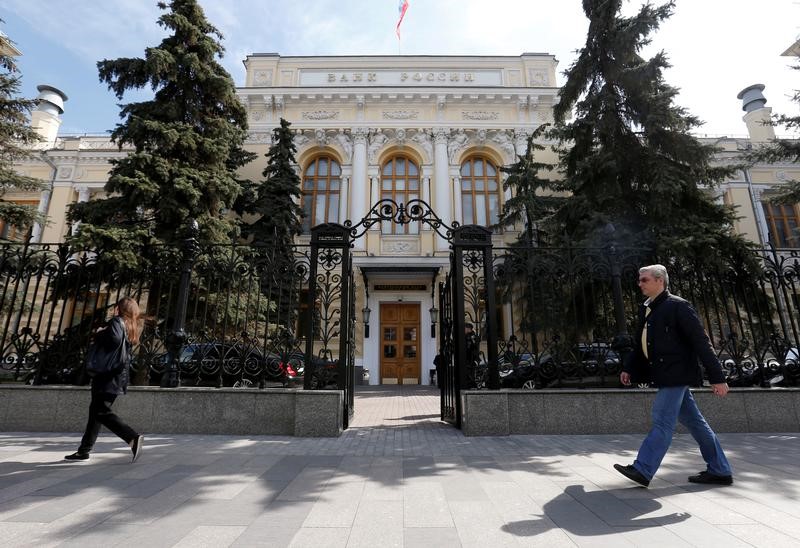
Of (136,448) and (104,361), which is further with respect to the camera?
(104,361)

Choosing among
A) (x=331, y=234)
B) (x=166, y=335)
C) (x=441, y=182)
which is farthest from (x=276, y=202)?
(x=166, y=335)

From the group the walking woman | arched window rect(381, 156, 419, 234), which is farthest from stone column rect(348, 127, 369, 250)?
the walking woman

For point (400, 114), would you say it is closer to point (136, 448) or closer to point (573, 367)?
point (573, 367)

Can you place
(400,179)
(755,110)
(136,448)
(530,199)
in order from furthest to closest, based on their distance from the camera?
(755,110)
(400,179)
(530,199)
(136,448)

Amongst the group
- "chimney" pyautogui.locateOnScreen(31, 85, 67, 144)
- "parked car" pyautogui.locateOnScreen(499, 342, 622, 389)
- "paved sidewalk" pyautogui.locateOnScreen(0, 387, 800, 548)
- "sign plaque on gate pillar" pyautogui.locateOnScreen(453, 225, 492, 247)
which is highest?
"chimney" pyautogui.locateOnScreen(31, 85, 67, 144)

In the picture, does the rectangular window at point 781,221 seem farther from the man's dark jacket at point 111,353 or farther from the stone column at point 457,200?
the man's dark jacket at point 111,353

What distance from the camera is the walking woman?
14.4 feet

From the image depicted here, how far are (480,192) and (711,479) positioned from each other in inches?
710

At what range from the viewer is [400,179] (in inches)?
813

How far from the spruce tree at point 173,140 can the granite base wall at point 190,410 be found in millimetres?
3406

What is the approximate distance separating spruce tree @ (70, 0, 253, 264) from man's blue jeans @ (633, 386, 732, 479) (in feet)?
31.6

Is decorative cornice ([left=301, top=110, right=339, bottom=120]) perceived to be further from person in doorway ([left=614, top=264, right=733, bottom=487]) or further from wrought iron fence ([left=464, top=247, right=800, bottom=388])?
person in doorway ([left=614, top=264, right=733, bottom=487])

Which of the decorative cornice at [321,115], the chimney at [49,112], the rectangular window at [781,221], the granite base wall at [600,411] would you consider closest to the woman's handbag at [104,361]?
the granite base wall at [600,411]

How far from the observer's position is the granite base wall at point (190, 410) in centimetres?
600
